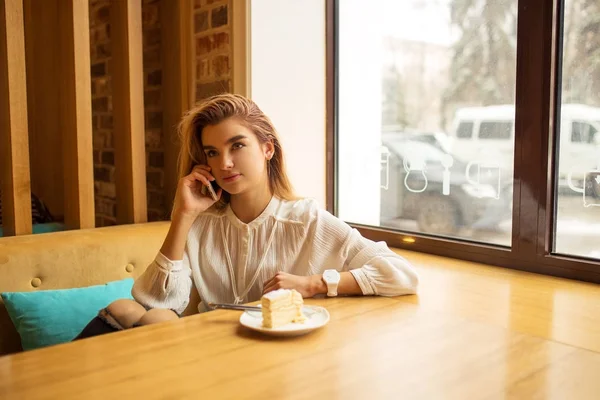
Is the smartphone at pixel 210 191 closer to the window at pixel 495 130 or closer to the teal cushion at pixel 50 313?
the teal cushion at pixel 50 313

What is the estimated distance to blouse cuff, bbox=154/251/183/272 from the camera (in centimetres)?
172

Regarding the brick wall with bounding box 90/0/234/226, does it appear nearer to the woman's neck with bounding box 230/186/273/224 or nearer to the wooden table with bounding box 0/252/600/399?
the woman's neck with bounding box 230/186/273/224

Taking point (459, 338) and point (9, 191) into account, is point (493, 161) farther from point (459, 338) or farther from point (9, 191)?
point (9, 191)

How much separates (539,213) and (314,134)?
1154mm

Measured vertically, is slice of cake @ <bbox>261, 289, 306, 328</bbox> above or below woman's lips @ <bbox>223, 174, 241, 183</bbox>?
below

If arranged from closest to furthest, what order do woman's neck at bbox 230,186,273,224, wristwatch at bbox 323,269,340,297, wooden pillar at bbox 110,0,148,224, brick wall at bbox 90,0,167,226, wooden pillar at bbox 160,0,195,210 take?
wristwatch at bbox 323,269,340,297, woman's neck at bbox 230,186,273,224, wooden pillar at bbox 110,0,148,224, wooden pillar at bbox 160,0,195,210, brick wall at bbox 90,0,167,226

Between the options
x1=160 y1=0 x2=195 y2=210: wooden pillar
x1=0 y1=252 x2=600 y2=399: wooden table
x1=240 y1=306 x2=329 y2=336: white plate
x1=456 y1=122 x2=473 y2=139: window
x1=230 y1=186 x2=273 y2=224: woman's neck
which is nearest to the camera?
x1=0 y1=252 x2=600 y2=399: wooden table

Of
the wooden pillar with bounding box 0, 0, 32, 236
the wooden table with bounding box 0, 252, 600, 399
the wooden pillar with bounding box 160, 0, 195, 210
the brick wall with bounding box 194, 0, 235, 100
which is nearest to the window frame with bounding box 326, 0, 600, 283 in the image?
the wooden table with bounding box 0, 252, 600, 399

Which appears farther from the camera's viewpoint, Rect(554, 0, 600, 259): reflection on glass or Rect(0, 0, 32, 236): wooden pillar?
Rect(0, 0, 32, 236): wooden pillar

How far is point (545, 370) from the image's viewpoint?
112 cm

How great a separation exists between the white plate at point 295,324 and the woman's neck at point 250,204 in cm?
49

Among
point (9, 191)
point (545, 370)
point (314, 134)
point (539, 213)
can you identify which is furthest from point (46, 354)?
point (314, 134)

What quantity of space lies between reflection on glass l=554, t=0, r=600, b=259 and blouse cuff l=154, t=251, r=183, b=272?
1.32 metres

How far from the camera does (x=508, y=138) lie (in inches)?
87.4
